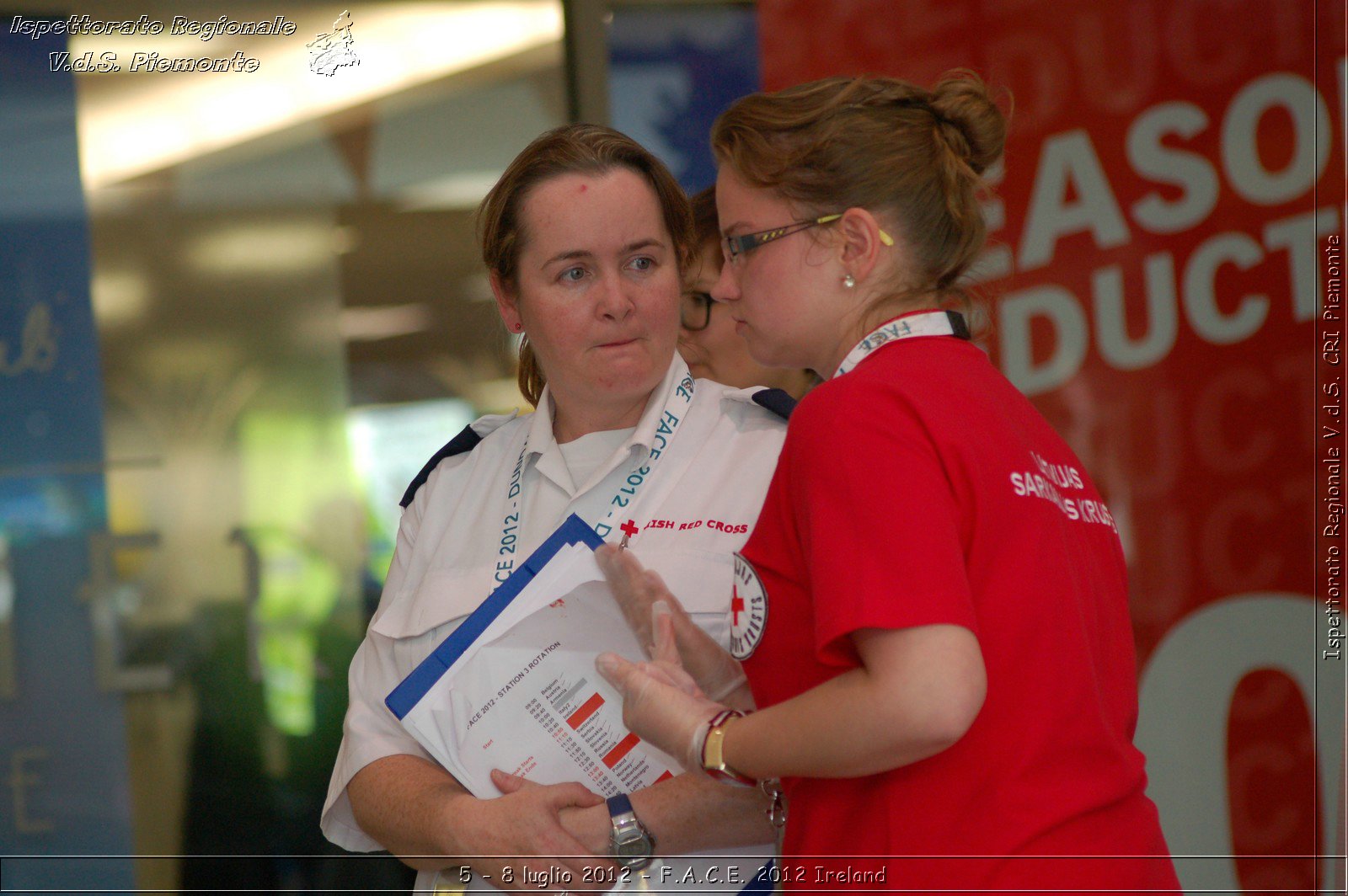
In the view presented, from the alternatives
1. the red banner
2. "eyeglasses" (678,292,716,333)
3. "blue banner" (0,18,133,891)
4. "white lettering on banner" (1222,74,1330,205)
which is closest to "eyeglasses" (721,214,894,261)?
"eyeglasses" (678,292,716,333)

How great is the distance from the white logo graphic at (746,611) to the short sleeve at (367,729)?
0.72 meters

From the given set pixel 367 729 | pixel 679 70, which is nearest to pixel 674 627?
pixel 367 729

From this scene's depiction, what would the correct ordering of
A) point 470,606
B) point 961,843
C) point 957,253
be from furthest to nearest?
point 470,606 < point 957,253 < point 961,843

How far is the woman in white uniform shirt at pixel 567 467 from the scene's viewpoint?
1853 mm

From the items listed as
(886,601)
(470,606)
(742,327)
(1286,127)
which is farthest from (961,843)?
(1286,127)

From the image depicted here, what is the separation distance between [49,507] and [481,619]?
2.60 m

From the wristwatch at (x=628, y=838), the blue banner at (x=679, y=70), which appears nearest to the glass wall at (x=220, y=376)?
the blue banner at (x=679, y=70)

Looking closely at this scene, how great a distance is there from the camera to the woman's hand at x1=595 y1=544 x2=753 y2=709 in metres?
1.64

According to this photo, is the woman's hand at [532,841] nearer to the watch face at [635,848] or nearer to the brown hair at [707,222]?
the watch face at [635,848]

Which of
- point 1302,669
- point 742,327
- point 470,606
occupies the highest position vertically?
point 742,327

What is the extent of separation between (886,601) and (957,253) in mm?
507

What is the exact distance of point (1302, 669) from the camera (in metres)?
3.26

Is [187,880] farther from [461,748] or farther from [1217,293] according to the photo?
[1217,293]

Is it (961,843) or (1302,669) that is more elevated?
(961,843)
